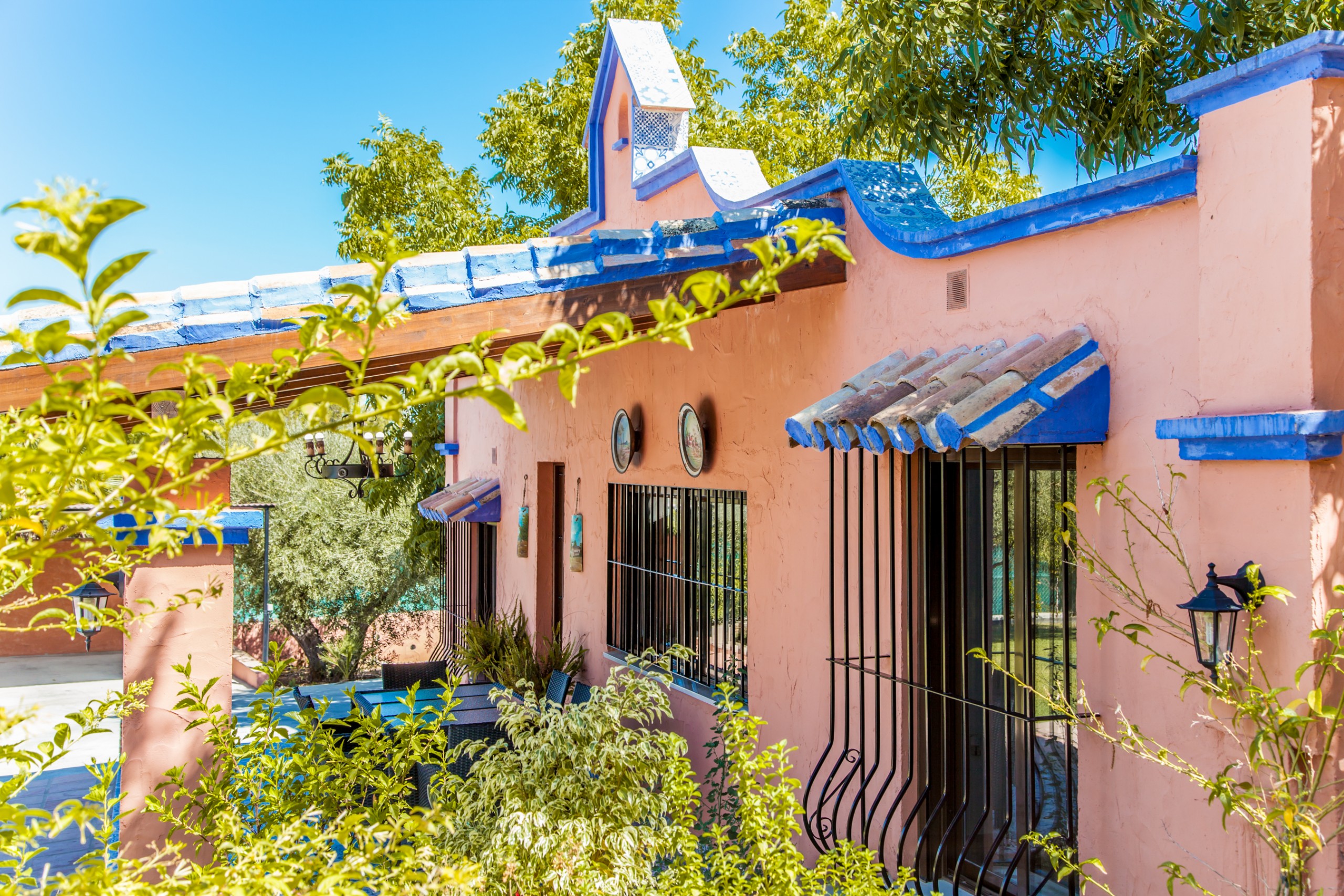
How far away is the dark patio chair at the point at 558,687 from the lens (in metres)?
6.61

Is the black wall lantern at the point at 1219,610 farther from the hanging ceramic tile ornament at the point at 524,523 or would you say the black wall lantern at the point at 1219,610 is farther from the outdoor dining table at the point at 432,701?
the hanging ceramic tile ornament at the point at 524,523

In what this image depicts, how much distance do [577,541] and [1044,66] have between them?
4.67 metres

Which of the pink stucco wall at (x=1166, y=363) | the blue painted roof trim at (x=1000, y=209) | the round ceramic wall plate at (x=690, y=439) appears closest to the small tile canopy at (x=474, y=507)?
the round ceramic wall plate at (x=690, y=439)

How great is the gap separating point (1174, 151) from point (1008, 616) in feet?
18.7

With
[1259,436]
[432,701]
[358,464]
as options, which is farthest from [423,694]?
[1259,436]

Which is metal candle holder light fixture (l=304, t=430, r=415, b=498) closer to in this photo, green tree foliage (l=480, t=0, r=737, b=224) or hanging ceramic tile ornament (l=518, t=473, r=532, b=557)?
hanging ceramic tile ornament (l=518, t=473, r=532, b=557)

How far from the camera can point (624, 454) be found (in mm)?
6480

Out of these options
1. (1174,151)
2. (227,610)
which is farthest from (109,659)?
(1174,151)

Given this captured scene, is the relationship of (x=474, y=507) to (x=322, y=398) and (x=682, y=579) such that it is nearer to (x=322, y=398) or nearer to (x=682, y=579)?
(x=682, y=579)

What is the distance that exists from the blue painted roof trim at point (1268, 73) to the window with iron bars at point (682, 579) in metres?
3.11

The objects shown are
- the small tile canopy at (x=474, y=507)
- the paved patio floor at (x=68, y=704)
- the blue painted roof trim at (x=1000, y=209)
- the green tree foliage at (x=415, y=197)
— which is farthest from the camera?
the green tree foliage at (x=415, y=197)

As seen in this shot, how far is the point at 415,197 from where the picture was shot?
1381 cm

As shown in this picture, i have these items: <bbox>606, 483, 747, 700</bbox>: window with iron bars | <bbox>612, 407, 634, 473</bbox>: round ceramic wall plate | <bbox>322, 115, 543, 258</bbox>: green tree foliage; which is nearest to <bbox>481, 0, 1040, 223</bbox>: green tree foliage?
<bbox>322, 115, 543, 258</bbox>: green tree foliage

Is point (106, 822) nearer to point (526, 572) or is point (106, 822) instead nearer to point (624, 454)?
point (624, 454)
